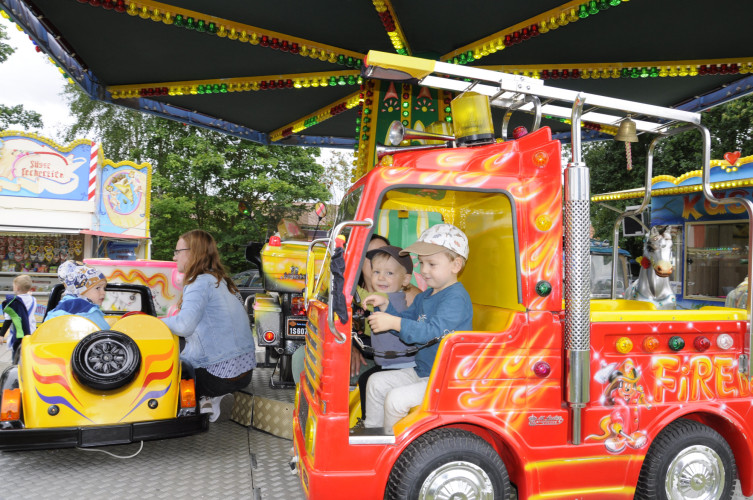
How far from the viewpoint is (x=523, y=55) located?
7004 millimetres

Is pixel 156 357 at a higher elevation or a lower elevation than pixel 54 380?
higher

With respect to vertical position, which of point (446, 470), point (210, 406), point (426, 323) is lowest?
point (210, 406)

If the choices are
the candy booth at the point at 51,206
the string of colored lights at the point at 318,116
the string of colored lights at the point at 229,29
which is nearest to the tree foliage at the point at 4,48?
the candy booth at the point at 51,206

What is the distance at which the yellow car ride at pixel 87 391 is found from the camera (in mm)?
3701

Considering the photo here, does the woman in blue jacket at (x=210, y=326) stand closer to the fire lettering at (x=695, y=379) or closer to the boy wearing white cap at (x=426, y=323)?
the boy wearing white cap at (x=426, y=323)

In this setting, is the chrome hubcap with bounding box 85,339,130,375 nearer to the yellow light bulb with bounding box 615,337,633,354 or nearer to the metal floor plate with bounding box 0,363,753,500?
the metal floor plate with bounding box 0,363,753,500

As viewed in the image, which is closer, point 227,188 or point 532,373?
point 532,373

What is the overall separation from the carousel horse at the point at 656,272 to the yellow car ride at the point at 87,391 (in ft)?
12.6

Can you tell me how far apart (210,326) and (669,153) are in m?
18.3

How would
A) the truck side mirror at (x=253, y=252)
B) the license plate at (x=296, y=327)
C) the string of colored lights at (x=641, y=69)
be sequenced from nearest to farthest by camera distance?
the license plate at (x=296, y=327) < the string of colored lights at (x=641, y=69) < the truck side mirror at (x=253, y=252)

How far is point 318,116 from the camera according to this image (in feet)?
32.3

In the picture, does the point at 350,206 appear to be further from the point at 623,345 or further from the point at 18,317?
the point at 18,317

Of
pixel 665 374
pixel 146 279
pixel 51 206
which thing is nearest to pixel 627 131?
pixel 665 374

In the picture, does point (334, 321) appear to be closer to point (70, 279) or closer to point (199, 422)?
point (199, 422)
